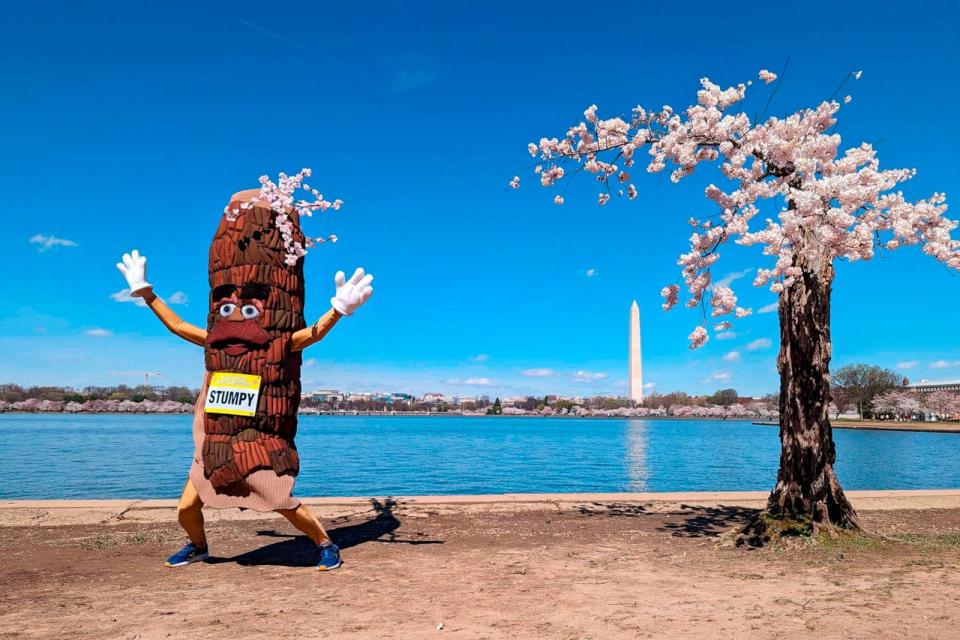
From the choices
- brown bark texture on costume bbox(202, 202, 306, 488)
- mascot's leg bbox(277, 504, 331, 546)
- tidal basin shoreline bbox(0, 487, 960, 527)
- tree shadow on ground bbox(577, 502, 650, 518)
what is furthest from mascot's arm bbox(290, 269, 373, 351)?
tree shadow on ground bbox(577, 502, 650, 518)

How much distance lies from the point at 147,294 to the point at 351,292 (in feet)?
9.10

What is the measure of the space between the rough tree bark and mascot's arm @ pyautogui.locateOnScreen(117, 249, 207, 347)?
289 inches

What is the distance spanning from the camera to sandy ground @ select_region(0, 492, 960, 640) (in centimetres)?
525

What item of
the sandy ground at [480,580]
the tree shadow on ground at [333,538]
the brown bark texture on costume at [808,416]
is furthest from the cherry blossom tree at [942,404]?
the tree shadow on ground at [333,538]

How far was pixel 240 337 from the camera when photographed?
744cm

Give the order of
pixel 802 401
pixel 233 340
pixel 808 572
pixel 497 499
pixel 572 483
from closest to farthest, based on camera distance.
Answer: pixel 808 572 < pixel 233 340 < pixel 802 401 < pixel 497 499 < pixel 572 483

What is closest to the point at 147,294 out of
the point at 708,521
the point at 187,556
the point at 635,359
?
the point at 187,556

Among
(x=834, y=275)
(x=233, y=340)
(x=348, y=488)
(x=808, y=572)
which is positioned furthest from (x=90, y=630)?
(x=348, y=488)

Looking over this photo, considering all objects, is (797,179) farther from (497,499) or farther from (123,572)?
(123,572)

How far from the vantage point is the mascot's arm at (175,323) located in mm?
8031

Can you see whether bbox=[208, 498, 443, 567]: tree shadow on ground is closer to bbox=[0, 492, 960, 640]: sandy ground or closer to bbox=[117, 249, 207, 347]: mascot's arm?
bbox=[0, 492, 960, 640]: sandy ground

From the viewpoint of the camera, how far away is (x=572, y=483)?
24797 mm

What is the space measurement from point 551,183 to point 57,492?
2026cm

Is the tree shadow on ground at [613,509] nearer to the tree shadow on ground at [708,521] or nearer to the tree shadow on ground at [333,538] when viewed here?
the tree shadow on ground at [708,521]
